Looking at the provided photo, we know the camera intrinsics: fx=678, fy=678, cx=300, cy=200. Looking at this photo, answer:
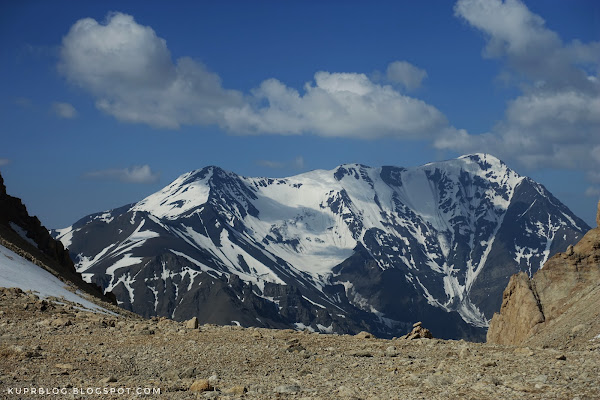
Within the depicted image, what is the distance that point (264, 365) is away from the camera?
828 inches

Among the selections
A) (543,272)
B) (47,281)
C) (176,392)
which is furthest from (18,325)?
(543,272)

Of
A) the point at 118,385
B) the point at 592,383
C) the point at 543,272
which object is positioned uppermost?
the point at 543,272

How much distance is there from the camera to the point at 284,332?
2769 cm

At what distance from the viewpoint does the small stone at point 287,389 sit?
→ 1700cm

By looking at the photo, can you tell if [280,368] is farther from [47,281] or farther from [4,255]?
[4,255]

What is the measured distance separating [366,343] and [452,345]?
10.6 ft

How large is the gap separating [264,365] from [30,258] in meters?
32.6

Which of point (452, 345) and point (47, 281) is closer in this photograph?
point (452, 345)

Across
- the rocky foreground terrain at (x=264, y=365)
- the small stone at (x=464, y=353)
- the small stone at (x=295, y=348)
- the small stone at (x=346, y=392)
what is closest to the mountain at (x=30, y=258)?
the rocky foreground terrain at (x=264, y=365)

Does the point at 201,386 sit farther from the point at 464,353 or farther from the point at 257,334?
the point at 257,334

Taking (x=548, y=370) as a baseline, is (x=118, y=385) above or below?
below

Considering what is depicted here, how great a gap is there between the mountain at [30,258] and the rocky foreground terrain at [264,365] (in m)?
11.6

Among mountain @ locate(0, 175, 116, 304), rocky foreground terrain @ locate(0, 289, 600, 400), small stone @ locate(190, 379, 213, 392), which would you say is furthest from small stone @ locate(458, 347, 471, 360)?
mountain @ locate(0, 175, 116, 304)

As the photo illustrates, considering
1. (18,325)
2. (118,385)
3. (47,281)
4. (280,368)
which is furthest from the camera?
(47,281)
